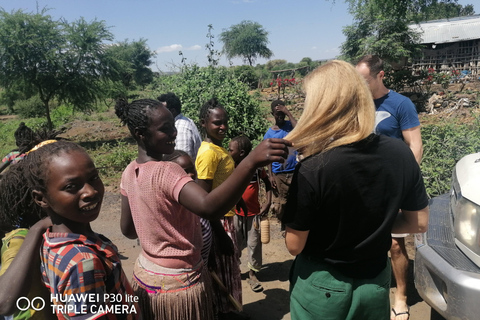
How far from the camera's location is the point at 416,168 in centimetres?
162

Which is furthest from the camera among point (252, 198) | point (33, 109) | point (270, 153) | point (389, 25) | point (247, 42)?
point (247, 42)

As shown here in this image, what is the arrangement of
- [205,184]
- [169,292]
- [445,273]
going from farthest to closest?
1. [205,184]
2. [445,273]
3. [169,292]

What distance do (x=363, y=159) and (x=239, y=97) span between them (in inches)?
231

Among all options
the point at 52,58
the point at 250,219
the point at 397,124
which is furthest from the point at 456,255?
the point at 52,58

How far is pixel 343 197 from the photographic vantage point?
1.49 meters

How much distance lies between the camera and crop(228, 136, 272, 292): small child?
3.55 meters

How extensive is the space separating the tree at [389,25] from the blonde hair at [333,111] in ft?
48.2

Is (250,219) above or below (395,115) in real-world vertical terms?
below

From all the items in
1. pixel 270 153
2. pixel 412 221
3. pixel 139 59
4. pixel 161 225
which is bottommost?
pixel 412 221

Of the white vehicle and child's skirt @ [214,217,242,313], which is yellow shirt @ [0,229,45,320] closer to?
child's skirt @ [214,217,242,313]

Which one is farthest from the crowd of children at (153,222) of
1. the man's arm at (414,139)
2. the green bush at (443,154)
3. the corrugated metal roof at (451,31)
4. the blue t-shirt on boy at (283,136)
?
the corrugated metal roof at (451,31)

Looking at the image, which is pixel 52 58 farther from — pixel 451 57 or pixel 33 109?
pixel 451 57

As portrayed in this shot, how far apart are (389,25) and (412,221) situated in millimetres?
15931

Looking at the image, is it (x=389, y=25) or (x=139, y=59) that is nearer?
(x=389, y=25)
